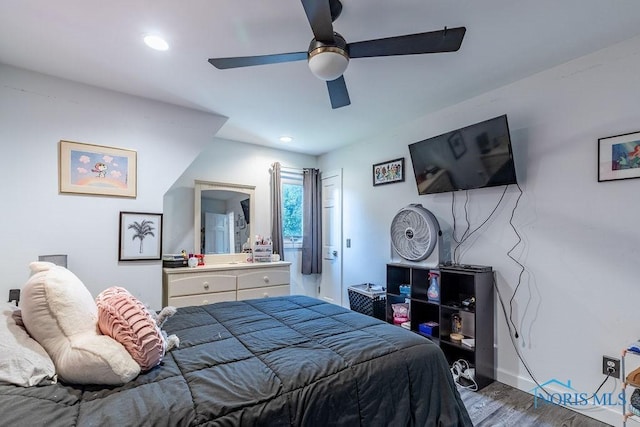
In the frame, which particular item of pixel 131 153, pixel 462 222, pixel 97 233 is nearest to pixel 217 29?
pixel 131 153

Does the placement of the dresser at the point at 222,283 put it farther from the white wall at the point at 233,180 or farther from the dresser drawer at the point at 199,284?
the white wall at the point at 233,180

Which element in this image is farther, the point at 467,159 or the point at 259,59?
the point at 467,159

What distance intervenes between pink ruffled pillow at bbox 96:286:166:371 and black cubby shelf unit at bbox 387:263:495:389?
85.4 inches

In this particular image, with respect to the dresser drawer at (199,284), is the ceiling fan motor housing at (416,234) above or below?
above

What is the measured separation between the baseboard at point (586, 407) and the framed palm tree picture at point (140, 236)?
3.23m

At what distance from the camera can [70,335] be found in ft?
3.73

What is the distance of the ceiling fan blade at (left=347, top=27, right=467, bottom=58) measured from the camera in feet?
4.74

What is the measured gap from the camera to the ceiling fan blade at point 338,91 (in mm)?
1832

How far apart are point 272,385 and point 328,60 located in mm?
1470

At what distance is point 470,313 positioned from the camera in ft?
8.45

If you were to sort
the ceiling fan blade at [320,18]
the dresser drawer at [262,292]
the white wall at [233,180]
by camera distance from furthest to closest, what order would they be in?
the white wall at [233,180] < the dresser drawer at [262,292] < the ceiling fan blade at [320,18]

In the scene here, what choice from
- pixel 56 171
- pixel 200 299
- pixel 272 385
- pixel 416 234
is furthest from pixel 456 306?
pixel 56 171

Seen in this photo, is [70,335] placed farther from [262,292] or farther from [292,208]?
[292,208]

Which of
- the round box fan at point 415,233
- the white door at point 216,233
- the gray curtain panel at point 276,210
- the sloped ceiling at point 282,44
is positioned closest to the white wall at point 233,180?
the gray curtain panel at point 276,210
